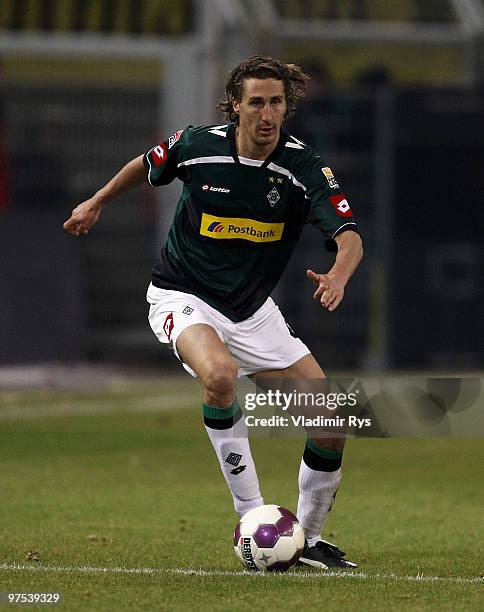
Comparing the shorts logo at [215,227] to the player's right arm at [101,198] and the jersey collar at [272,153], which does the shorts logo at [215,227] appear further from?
the player's right arm at [101,198]

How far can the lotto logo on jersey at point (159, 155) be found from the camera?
26.0ft

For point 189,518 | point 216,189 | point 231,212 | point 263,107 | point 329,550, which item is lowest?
point 189,518

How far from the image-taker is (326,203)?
7438 mm

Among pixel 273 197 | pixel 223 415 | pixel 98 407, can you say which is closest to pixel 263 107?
pixel 273 197

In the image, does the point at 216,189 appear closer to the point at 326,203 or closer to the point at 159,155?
the point at 159,155

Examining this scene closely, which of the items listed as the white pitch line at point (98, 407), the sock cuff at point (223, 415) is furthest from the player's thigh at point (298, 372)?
the white pitch line at point (98, 407)

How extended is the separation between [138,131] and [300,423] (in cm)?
1538

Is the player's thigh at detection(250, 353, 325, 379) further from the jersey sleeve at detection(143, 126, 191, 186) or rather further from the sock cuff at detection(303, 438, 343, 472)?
the jersey sleeve at detection(143, 126, 191, 186)

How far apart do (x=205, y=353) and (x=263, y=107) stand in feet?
3.92

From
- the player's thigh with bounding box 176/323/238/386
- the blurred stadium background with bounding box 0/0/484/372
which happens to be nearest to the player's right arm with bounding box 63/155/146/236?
the player's thigh with bounding box 176/323/238/386

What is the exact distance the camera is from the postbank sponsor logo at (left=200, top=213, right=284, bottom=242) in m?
7.75

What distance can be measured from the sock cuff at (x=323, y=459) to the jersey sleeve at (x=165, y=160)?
4.92ft

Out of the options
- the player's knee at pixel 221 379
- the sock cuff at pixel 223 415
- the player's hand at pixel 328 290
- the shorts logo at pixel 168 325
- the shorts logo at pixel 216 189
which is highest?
the shorts logo at pixel 216 189

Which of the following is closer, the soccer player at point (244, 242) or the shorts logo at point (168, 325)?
the soccer player at point (244, 242)
